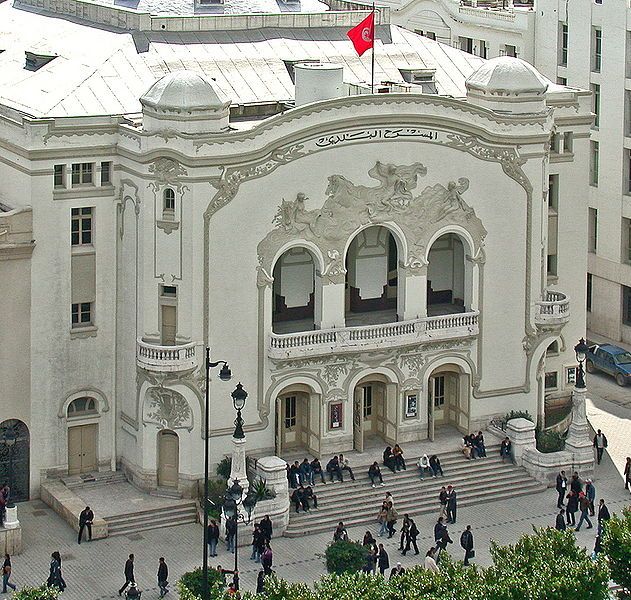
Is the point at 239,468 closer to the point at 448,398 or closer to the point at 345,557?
the point at 345,557

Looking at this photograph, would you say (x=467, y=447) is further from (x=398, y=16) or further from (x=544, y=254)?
(x=398, y=16)

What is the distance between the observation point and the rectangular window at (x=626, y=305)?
335 feet

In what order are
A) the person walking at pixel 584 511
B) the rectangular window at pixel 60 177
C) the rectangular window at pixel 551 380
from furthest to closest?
the rectangular window at pixel 551 380, the rectangular window at pixel 60 177, the person walking at pixel 584 511

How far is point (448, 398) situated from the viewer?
8462 centimetres

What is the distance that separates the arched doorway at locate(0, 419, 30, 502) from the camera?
78688 millimetres

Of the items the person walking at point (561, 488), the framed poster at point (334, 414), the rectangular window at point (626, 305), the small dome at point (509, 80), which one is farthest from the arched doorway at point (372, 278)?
the rectangular window at point (626, 305)

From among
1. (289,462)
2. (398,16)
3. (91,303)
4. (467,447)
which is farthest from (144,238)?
(398,16)

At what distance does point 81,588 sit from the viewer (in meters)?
71.4

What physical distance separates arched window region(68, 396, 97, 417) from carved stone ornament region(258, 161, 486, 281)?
9.26m

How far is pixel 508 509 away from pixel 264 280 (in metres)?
13.6

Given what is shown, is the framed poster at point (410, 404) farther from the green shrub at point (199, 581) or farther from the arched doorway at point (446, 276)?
the green shrub at point (199, 581)

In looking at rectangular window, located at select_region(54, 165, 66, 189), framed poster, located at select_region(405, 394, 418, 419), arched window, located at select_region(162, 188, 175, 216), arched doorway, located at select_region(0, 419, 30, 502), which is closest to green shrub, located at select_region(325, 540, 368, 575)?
framed poster, located at select_region(405, 394, 418, 419)

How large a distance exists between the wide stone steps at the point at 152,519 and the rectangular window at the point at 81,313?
826 cm

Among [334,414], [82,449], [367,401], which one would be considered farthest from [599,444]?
[82,449]
